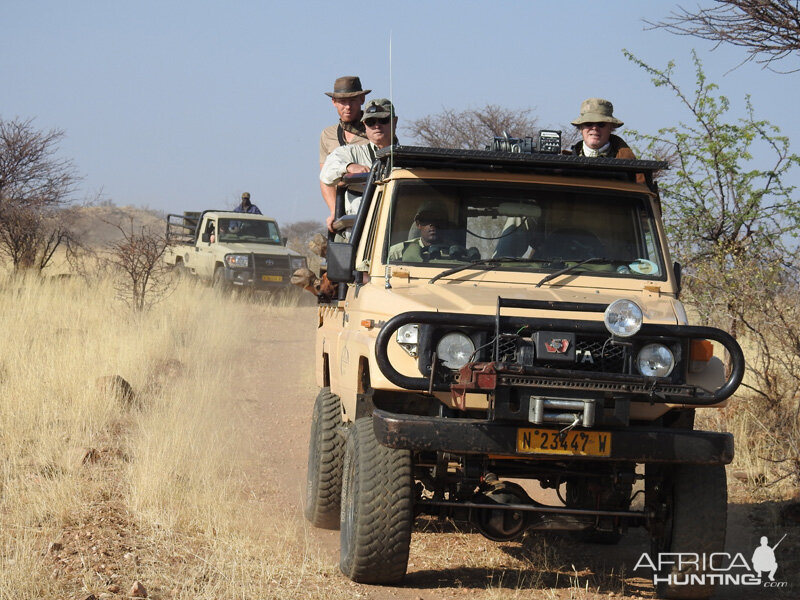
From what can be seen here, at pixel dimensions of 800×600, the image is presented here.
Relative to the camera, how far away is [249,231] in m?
21.5

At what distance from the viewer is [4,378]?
9398mm

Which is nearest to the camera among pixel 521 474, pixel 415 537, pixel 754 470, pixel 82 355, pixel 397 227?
pixel 521 474

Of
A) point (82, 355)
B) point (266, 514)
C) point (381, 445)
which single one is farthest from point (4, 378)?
point (381, 445)

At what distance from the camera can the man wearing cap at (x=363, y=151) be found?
7.34 m

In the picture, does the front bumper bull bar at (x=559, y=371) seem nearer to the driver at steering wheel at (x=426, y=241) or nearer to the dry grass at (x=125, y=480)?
the driver at steering wheel at (x=426, y=241)

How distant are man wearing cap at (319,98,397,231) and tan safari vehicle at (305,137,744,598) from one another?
1485 mm

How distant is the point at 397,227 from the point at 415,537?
190 cm

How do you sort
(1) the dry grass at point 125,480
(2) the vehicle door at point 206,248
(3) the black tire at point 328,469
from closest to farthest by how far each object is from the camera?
1. (1) the dry grass at point 125,480
2. (3) the black tire at point 328,469
3. (2) the vehicle door at point 206,248

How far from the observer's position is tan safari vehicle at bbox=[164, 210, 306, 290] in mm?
20047

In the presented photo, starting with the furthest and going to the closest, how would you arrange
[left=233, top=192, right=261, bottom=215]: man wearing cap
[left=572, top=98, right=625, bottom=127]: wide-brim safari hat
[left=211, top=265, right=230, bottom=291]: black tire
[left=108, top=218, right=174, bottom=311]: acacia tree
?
[left=233, top=192, right=261, bottom=215]: man wearing cap < [left=211, top=265, right=230, bottom=291]: black tire < [left=108, top=218, right=174, bottom=311]: acacia tree < [left=572, top=98, right=625, bottom=127]: wide-brim safari hat

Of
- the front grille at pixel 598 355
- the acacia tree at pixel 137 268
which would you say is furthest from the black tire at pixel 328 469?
the acacia tree at pixel 137 268

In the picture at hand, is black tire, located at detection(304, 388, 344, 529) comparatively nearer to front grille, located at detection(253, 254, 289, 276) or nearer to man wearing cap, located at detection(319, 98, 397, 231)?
man wearing cap, located at detection(319, 98, 397, 231)

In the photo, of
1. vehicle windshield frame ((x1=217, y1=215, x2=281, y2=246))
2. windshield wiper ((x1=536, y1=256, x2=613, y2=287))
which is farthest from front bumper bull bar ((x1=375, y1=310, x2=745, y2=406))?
vehicle windshield frame ((x1=217, y1=215, x2=281, y2=246))

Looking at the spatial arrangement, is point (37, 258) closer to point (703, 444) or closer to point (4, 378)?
point (4, 378)
